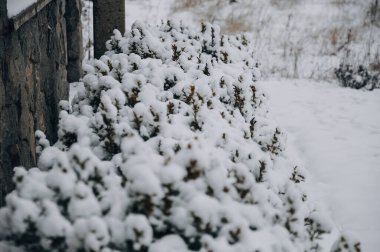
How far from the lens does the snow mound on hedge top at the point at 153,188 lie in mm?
1421

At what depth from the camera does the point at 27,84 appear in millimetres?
2762

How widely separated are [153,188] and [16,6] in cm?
169

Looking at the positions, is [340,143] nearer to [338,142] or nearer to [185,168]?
[338,142]

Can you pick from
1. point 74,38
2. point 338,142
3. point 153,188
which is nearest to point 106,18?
point 74,38

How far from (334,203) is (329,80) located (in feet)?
13.7

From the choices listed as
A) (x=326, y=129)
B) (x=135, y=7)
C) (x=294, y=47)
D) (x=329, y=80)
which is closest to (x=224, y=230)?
(x=326, y=129)

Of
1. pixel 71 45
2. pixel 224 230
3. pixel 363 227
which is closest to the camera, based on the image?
pixel 224 230

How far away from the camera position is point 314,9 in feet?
34.1

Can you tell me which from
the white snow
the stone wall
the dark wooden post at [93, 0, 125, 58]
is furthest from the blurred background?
the white snow

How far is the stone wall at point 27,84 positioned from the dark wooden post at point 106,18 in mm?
345

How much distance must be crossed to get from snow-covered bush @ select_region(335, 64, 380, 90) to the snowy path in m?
0.23

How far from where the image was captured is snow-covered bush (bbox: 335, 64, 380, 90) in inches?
270

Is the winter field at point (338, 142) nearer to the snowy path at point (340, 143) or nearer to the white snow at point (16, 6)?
the snowy path at point (340, 143)

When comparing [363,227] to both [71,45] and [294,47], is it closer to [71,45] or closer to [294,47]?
[71,45]
